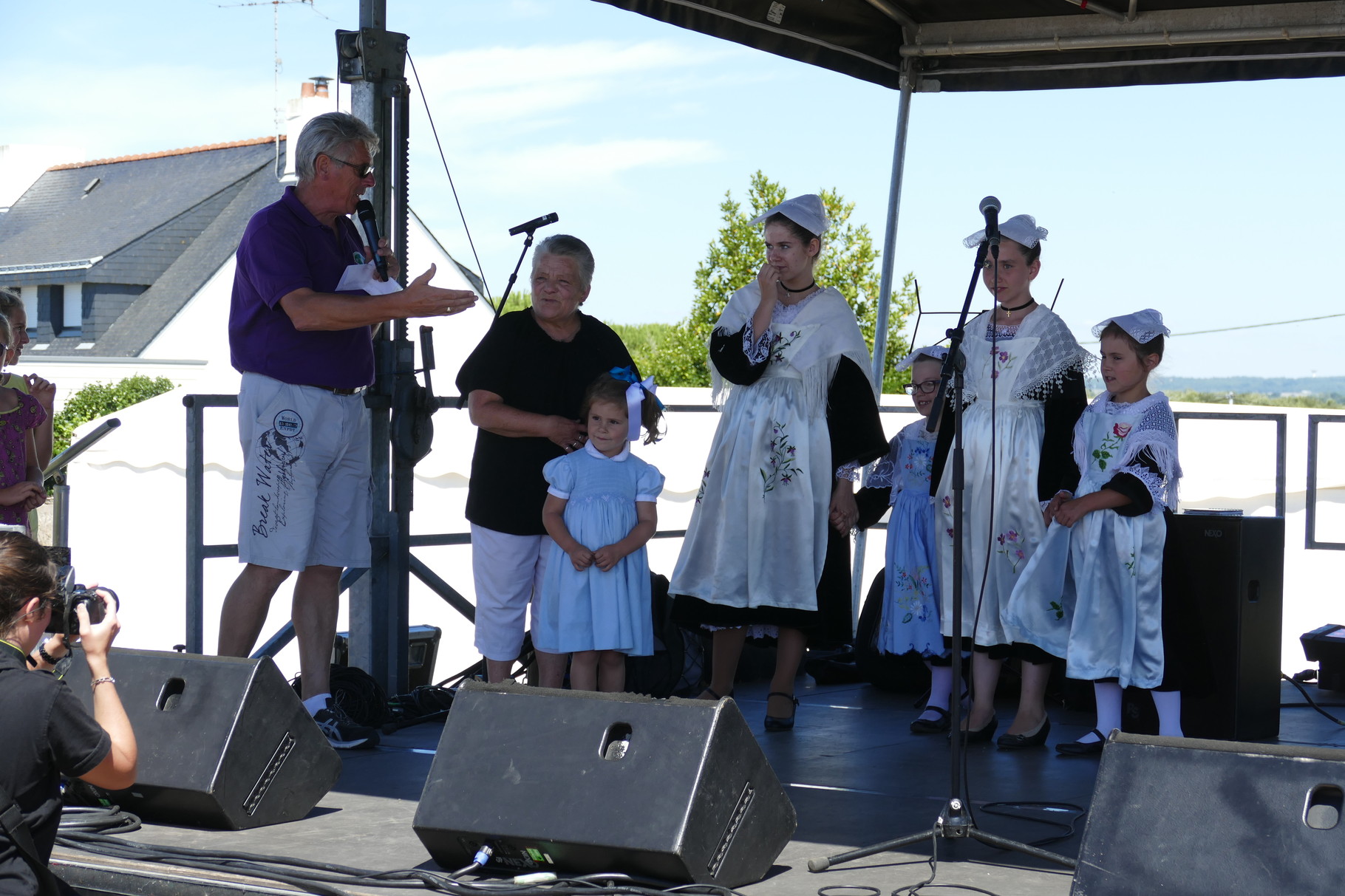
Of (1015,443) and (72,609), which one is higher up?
(1015,443)

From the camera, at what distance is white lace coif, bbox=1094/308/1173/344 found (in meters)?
3.98

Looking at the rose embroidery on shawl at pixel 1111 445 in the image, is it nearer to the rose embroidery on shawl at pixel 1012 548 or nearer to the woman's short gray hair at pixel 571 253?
the rose embroidery on shawl at pixel 1012 548

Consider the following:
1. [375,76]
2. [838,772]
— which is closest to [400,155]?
[375,76]

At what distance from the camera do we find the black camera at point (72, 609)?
2498 mm

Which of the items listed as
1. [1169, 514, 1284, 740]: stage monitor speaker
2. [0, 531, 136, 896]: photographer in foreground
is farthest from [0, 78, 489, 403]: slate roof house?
[0, 531, 136, 896]: photographer in foreground

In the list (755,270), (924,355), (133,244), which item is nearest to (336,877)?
(924,355)

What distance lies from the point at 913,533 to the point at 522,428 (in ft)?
5.01

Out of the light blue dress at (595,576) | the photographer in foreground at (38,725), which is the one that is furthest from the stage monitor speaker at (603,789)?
the light blue dress at (595,576)

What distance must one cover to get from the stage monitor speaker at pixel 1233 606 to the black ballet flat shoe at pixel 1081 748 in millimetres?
390

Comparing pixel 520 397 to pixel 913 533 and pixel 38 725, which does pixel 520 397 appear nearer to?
pixel 913 533

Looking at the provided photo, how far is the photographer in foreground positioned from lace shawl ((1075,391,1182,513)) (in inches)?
109

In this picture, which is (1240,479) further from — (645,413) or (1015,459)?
(645,413)

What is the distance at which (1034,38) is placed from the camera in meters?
5.58

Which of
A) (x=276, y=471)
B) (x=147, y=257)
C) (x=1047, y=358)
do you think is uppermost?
(x=147, y=257)
